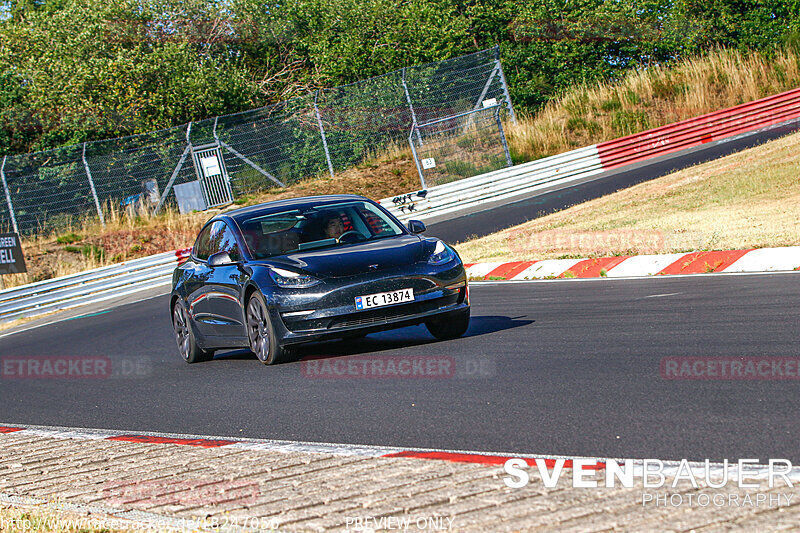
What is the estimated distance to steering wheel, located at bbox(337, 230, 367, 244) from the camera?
31.1 ft

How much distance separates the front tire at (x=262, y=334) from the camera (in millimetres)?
8672

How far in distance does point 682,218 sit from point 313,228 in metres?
8.69

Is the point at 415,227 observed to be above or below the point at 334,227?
below

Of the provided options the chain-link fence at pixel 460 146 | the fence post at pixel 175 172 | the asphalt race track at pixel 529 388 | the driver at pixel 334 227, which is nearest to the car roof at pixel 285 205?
the driver at pixel 334 227

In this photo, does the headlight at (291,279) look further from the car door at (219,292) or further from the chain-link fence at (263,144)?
the chain-link fence at (263,144)

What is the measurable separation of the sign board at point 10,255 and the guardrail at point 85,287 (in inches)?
41.2

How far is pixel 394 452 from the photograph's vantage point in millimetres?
4992

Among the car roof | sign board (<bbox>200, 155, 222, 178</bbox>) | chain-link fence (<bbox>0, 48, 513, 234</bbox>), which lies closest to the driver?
the car roof

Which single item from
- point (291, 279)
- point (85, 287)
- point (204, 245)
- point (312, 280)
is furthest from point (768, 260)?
point (85, 287)

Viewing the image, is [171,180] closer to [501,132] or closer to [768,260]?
[501,132]

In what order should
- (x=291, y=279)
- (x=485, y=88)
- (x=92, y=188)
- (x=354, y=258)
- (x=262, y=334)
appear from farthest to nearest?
(x=485, y=88), (x=92, y=188), (x=262, y=334), (x=354, y=258), (x=291, y=279)

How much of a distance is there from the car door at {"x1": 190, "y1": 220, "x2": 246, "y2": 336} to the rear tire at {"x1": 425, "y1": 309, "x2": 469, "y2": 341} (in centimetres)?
175

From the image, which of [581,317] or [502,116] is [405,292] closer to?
[581,317]

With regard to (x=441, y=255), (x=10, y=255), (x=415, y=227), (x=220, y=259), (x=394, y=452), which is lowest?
(x=394, y=452)
